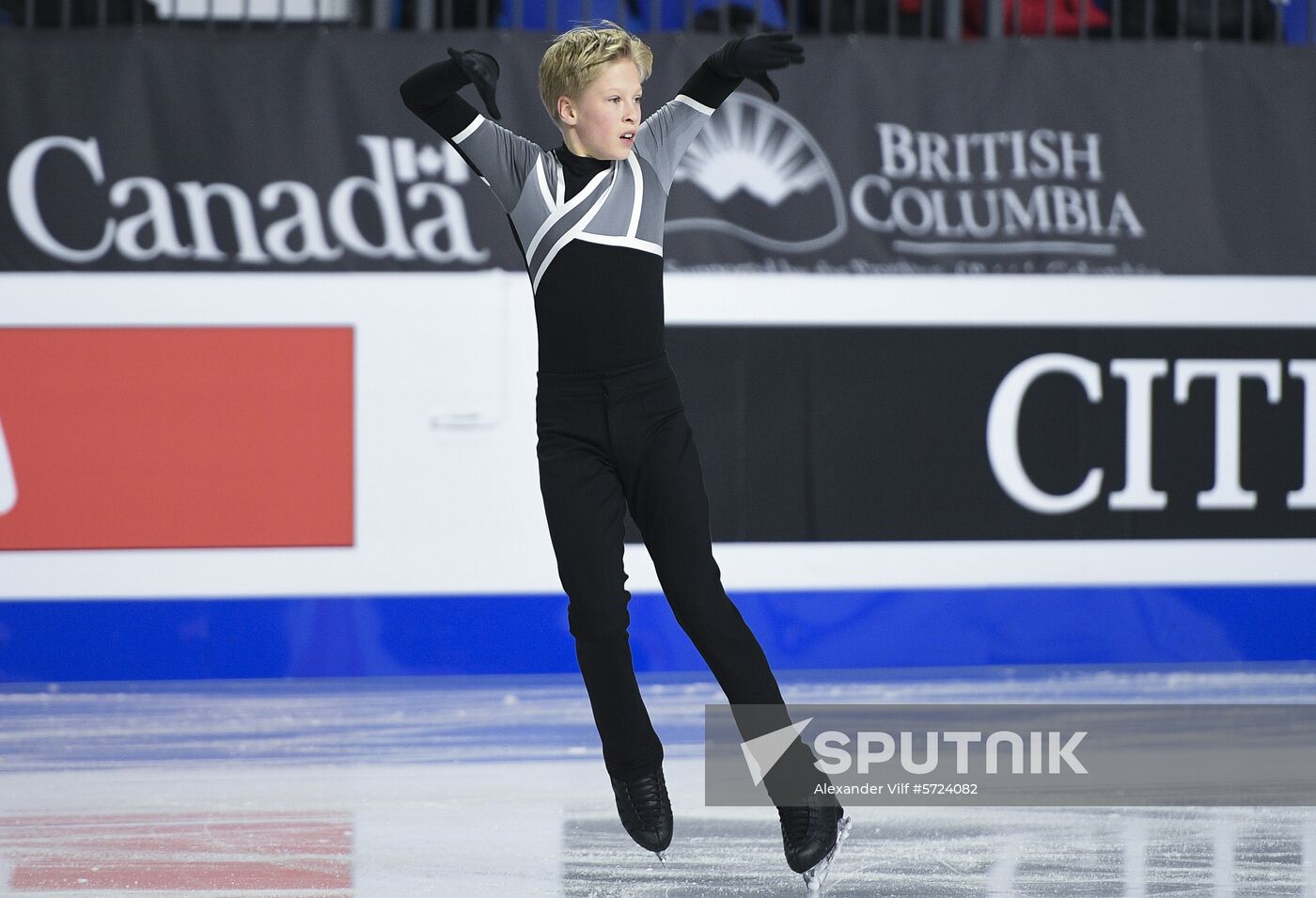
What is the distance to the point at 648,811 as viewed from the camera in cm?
274

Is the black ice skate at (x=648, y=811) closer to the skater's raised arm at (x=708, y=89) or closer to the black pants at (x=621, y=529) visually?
the black pants at (x=621, y=529)

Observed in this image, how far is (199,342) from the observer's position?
5.02 m

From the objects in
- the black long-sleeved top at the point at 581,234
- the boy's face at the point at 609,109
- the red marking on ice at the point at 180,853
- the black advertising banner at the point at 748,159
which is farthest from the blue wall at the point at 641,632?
the boy's face at the point at 609,109

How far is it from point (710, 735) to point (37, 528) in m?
2.31

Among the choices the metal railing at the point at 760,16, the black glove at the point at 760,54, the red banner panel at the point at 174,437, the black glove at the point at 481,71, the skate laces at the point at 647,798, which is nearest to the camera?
the black glove at the point at 481,71

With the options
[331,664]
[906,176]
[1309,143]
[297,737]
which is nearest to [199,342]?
[331,664]

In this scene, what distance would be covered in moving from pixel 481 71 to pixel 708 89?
1.49 feet

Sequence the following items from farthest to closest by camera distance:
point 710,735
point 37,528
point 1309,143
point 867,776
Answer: point 1309,143, point 37,528, point 710,735, point 867,776

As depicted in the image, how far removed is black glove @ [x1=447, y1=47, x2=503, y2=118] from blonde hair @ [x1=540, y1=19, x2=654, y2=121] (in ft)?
0.65

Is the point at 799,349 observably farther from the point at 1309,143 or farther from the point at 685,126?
the point at 685,126

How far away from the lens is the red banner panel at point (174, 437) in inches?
196

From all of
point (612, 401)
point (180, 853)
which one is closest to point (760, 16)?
point (612, 401)

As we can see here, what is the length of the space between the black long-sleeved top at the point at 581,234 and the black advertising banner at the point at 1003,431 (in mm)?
2388

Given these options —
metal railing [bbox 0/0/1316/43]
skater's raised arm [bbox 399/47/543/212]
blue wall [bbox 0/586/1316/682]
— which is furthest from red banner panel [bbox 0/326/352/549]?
skater's raised arm [bbox 399/47/543/212]
